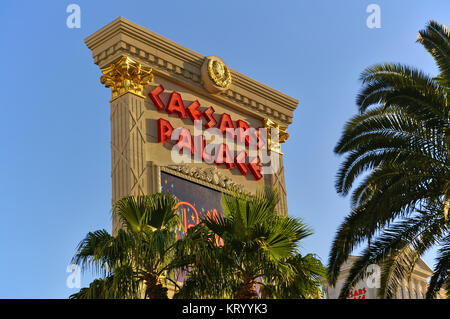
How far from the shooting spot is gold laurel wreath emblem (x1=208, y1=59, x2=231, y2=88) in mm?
33188

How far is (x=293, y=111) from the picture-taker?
37656 millimetres

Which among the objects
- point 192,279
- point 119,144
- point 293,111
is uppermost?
point 293,111

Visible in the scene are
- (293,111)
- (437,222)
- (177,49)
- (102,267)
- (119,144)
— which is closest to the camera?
(102,267)

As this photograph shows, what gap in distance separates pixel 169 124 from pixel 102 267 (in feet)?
43.8

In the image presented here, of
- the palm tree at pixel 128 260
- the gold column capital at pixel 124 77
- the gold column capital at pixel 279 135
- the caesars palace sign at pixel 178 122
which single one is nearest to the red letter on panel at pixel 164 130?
the caesars palace sign at pixel 178 122

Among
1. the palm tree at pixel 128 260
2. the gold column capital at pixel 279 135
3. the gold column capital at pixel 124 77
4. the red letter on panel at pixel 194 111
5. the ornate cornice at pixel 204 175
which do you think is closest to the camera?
the palm tree at pixel 128 260

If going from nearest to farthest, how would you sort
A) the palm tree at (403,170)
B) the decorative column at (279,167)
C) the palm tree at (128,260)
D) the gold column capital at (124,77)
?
the palm tree at (128,260) → the palm tree at (403,170) → the gold column capital at (124,77) → the decorative column at (279,167)

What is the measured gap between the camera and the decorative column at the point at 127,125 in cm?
2917

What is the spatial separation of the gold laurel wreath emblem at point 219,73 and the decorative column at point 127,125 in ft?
9.66

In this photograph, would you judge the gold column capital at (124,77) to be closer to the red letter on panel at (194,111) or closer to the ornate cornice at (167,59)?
the ornate cornice at (167,59)

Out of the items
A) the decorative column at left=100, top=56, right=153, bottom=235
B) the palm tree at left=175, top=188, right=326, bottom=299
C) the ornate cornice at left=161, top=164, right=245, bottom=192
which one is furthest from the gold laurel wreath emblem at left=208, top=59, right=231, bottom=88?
the palm tree at left=175, top=188, right=326, bottom=299
